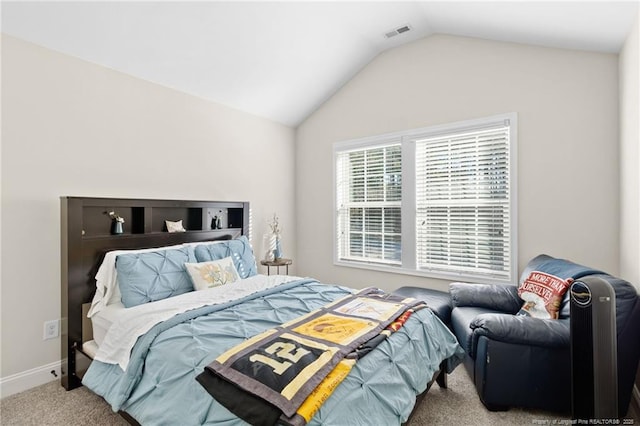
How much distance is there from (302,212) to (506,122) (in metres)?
2.75

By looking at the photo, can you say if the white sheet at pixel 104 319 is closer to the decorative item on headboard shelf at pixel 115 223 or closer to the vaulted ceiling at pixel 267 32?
the decorative item on headboard shelf at pixel 115 223

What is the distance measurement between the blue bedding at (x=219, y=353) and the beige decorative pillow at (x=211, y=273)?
0.51 metres

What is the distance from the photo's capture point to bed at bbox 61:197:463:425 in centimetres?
133

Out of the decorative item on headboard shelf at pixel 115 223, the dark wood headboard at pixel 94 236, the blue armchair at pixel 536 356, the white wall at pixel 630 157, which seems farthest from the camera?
the decorative item on headboard shelf at pixel 115 223

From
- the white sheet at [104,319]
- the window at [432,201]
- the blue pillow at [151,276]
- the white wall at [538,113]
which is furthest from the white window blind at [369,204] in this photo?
the white sheet at [104,319]

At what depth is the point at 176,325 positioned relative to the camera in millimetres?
1784

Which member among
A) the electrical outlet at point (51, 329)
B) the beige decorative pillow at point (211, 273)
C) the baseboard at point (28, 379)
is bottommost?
the baseboard at point (28, 379)

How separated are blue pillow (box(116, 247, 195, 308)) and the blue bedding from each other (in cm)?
49

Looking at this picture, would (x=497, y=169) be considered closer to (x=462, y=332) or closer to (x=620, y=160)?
(x=620, y=160)

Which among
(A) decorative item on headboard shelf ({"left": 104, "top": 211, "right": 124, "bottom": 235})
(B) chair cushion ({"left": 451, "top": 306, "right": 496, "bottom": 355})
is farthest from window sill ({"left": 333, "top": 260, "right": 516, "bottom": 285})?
(A) decorative item on headboard shelf ({"left": 104, "top": 211, "right": 124, "bottom": 235})

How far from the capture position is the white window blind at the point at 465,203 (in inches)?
121

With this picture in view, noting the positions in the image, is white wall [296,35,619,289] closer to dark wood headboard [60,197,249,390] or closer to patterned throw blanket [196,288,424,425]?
patterned throw blanket [196,288,424,425]

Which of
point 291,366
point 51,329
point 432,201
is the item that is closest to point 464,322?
point 432,201

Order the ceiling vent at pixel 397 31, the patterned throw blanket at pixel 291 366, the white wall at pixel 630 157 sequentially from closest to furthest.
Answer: the patterned throw blanket at pixel 291 366
the white wall at pixel 630 157
the ceiling vent at pixel 397 31
